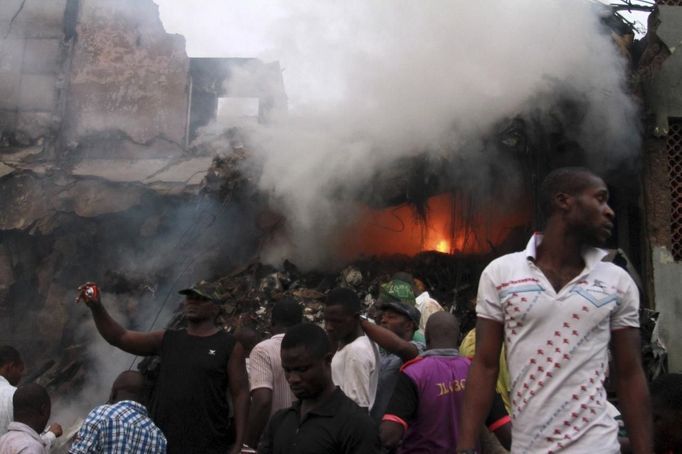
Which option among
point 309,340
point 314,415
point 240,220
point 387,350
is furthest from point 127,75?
point 314,415

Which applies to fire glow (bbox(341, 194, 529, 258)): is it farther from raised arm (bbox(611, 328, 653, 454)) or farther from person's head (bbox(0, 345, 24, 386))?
raised arm (bbox(611, 328, 653, 454))

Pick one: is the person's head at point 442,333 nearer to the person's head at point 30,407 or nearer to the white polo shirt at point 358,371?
the white polo shirt at point 358,371

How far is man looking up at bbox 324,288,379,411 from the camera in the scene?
13.3 ft

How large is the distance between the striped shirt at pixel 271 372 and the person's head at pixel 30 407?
1.26m

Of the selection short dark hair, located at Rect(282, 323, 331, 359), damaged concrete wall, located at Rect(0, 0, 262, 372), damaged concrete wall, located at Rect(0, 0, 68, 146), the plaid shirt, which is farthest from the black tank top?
damaged concrete wall, located at Rect(0, 0, 68, 146)

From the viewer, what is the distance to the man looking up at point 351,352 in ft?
13.3

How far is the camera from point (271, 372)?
4469mm

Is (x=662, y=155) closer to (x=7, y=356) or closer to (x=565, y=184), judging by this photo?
(x=565, y=184)

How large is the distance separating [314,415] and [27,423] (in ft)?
7.11

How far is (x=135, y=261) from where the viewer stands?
10500mm

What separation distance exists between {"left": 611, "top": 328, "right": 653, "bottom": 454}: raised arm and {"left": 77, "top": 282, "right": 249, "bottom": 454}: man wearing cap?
2351 millimetres

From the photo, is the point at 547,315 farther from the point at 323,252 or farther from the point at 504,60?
the point at 323,252

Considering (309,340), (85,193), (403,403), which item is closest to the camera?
(309,340)

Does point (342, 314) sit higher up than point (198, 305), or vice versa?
point (342, 314)
